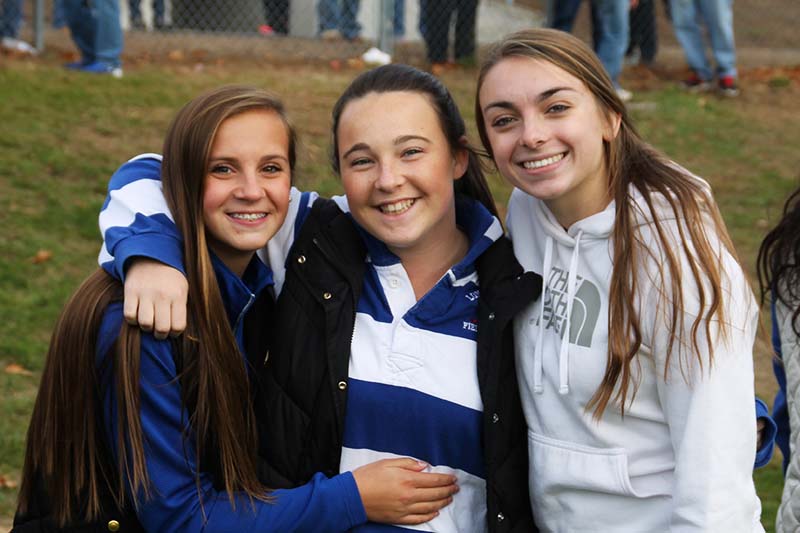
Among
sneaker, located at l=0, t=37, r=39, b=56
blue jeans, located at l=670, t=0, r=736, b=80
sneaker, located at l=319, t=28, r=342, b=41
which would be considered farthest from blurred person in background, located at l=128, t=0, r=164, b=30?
blue jeans, located at l=670, t=0, r=736, b=80

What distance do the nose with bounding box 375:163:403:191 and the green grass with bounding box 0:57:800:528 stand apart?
2444 millimetres

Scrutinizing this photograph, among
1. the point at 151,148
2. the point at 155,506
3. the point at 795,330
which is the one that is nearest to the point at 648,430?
the point at 795,330

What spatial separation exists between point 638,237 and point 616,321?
223 millimetres

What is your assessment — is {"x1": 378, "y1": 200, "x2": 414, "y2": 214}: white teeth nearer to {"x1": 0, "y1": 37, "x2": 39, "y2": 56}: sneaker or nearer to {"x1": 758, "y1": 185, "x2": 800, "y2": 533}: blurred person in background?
{"x1": 758, "y1": 185, "x2": 800, "y2": 533}: blurred person in background

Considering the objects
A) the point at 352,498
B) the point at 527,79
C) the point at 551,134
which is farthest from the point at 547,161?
the point at 352,498

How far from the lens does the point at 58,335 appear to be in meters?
2.91

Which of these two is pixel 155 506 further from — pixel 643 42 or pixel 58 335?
pixel 643 42

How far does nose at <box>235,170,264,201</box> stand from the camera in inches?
121

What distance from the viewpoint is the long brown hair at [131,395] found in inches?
113

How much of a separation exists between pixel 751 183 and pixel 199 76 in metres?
4.60

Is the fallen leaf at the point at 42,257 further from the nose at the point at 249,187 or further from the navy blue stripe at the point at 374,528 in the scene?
the navy blue stripe at the point at 374,528

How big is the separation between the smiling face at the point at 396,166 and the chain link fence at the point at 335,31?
7.74 metres

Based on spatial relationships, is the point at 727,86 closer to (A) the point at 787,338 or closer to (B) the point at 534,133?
(A) the point at 787,338

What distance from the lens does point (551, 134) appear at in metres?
2.97
